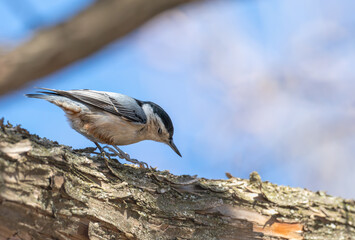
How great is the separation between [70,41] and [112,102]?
2.92 meters

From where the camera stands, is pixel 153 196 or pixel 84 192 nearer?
pixel 84 192

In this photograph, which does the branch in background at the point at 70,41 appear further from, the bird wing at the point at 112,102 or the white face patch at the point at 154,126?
the white face patch at the point at 154,126

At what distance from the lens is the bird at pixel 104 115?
382 centimetres

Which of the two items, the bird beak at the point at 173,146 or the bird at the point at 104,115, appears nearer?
the bird at the point at 104,115

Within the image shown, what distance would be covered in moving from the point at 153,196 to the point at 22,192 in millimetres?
872

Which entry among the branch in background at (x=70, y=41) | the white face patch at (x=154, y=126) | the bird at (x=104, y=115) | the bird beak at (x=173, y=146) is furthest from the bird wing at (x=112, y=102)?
the branch in background at (x=70, y=41)

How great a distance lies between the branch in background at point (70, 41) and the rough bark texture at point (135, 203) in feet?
4.60

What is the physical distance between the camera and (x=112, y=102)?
4.09m

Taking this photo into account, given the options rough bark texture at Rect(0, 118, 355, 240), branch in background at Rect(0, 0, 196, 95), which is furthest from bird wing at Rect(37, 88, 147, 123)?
branch in background at Rect(0, 0, 196, 95)

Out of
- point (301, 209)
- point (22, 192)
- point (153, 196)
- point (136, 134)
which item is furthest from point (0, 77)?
point (136, 134)

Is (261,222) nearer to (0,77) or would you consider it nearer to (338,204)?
(338,204)

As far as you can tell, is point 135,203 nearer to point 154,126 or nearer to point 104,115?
point 104,115

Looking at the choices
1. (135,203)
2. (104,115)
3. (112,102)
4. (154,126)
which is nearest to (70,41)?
(135,203)

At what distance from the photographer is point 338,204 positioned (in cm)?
321
